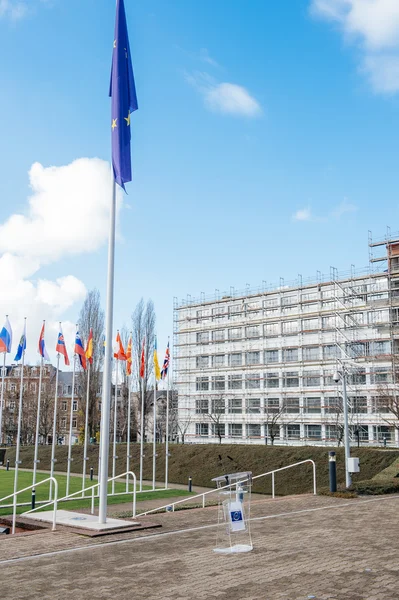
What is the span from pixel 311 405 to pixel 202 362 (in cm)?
1592

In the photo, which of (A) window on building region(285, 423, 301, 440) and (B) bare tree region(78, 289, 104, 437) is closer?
(B) bare tree region(78, 289, 104, 437)

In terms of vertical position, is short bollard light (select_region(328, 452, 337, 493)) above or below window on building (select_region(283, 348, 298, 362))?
below

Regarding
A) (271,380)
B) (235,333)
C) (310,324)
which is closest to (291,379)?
(271,380)

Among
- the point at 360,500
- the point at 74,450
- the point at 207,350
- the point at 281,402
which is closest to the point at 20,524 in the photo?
the point at 360,500

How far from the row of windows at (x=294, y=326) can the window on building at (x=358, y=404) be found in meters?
6.84

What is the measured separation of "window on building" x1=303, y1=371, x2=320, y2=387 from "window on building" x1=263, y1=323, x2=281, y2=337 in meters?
6.10

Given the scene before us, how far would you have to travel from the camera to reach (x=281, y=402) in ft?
190

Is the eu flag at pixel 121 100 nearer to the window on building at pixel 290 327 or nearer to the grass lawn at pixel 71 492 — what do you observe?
the grass lawn at pixel 71 492

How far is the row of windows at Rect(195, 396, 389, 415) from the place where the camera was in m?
50.6

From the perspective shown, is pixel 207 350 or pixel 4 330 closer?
pixel 4 330

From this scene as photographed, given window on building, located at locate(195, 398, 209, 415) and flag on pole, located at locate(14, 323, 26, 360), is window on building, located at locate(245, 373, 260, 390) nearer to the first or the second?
window on building, located at locate(195, 398, 209, 415)

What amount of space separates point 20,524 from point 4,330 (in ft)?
30.4

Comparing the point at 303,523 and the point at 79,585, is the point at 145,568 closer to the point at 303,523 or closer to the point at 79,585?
the point at 79,585

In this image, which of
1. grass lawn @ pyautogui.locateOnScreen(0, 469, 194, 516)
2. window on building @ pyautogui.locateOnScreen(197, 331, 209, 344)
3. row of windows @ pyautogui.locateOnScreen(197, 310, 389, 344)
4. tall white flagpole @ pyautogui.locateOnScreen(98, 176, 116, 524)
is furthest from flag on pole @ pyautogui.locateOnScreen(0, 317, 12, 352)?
window on building @ pyautogui.locateOnScreen(197, 331, 209, 344)
